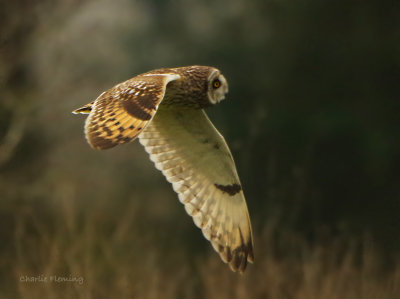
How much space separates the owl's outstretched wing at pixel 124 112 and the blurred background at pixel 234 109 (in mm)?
2851

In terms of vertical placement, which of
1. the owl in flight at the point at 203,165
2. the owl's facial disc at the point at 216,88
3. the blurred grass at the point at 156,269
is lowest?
the blurred grass at the point at 156,269

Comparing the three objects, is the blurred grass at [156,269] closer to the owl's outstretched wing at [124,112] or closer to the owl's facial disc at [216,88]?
the owl's facial disc at [216,88]

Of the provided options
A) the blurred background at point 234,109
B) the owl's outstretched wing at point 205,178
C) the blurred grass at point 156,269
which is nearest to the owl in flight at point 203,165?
the owl's outstretched wing at point 205,178

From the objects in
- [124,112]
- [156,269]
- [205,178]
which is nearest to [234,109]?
[156,269]

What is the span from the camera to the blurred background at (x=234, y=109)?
26.2 feet

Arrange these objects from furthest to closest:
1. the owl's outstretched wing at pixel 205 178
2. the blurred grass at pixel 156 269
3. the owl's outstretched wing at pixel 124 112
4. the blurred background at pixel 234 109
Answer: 1. the blurred background at pixel 234 109
2. the blurred grass at pixel 156 269
3. the owl's outstretched wing at pixel 205 178
4. the owl's outstretched wing at pixel 124 112

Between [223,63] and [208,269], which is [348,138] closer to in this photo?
[223,63]

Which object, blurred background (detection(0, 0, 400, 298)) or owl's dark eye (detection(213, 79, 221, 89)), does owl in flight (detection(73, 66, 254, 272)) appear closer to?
owl's dark eye (detection(213, 79, 221, 89))

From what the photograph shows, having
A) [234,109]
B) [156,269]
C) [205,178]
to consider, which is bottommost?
[156,269]

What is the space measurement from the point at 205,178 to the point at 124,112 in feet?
3.93

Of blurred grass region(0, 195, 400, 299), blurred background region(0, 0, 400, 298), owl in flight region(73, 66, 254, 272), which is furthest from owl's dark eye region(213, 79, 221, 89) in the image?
blurred background region(0, 0, 400, 298)

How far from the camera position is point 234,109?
9430mm

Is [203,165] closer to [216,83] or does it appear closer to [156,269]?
[216,83]

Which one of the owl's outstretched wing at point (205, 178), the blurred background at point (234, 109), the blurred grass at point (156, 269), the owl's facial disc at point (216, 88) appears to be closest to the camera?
the owl's facial disc at point (216, 88)
